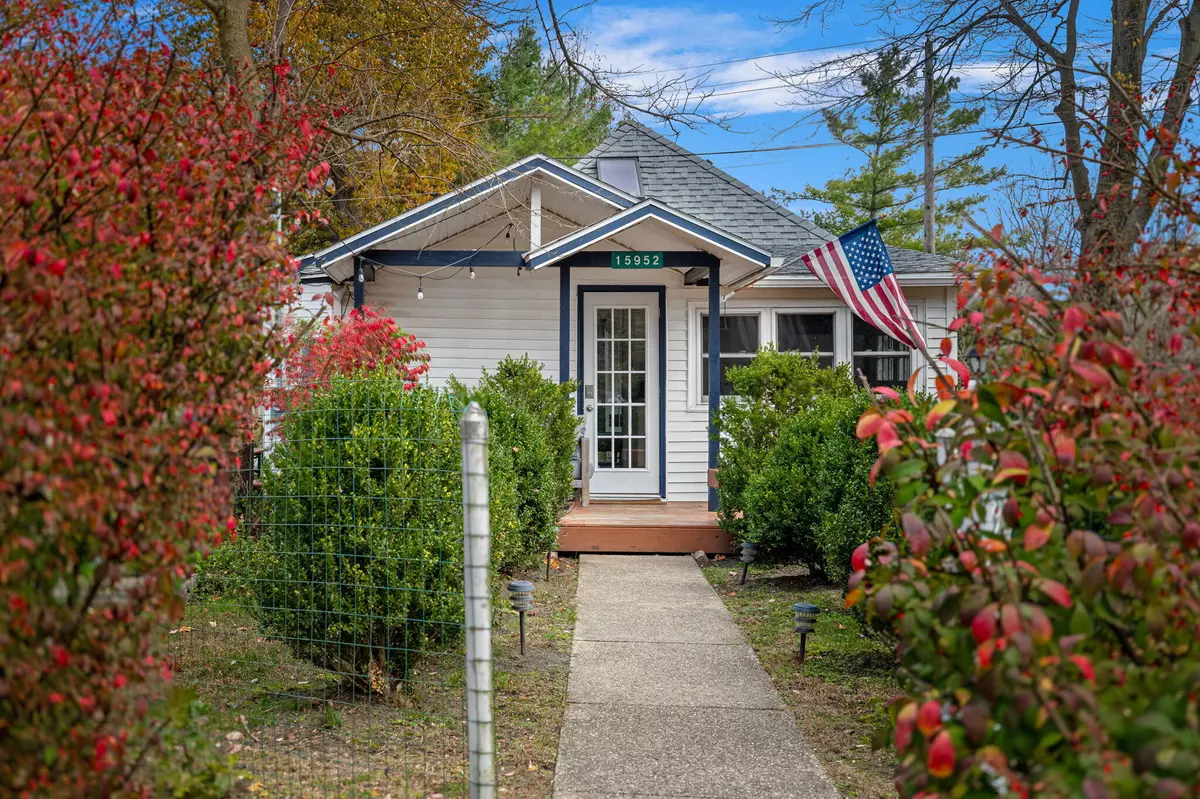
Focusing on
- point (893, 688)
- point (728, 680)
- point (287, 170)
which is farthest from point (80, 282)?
point (893, 688)

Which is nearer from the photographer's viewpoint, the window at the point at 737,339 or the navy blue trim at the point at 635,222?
the navy blue trim at the point at 635,222

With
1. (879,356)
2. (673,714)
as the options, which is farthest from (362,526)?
(879,356)

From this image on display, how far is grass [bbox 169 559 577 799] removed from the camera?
4.06 metres

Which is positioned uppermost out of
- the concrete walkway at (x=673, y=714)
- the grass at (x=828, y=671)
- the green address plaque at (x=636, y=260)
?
the green address plaque at (x=636, y=260)

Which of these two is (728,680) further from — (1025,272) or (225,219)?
(225,219)

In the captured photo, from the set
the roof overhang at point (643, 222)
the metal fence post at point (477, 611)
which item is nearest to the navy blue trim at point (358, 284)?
the roof overhang at point (643, 222)

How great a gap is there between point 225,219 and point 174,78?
2.73 ft

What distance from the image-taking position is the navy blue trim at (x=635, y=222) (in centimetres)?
1040

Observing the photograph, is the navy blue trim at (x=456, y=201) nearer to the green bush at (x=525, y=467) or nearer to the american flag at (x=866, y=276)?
the green bush at (x=525, y=467)

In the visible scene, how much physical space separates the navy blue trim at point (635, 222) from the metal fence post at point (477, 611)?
7.21 m

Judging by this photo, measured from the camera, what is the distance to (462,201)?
1016cm

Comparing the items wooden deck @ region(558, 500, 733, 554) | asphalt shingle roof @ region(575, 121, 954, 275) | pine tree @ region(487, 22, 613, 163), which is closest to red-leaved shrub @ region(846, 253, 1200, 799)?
wooden deck @ region(558, 500, 733, 554)

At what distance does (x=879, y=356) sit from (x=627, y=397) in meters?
3.60

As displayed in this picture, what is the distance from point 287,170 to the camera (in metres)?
3.08
